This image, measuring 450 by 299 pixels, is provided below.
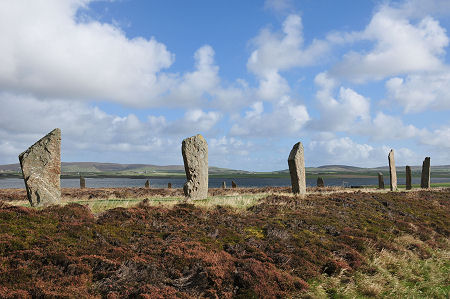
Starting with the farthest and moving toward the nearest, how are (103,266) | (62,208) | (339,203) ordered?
1. (339,203)
2. (62,208)
3. (103,266)

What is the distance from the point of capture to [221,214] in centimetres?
1539

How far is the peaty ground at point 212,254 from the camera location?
28.0ft

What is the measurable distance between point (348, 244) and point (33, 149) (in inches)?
571

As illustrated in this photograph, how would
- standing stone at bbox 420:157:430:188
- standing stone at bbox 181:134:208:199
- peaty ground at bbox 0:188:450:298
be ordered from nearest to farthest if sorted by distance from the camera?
peaty ground at bbox 0:188:450:298 → standing stone at bbox 181:134:208:199 → standing stone at bbox 420:157:430:188

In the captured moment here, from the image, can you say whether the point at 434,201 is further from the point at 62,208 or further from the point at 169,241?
the point at 62,208

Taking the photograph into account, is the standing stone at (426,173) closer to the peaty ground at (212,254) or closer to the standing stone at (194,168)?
the peaty ground at (212,254)

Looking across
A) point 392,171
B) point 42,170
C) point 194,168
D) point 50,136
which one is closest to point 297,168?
point 194,168

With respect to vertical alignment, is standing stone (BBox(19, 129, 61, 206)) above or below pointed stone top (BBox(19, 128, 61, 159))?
below

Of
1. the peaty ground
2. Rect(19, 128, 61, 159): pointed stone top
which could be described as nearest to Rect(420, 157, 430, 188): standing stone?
the peaty ground

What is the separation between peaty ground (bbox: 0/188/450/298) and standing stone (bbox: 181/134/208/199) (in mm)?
3524

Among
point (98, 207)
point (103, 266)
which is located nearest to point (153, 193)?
point (98, 207)

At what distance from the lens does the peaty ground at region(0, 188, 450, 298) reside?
28.0 ft

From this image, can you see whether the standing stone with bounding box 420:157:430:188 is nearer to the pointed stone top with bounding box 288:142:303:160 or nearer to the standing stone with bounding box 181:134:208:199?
the pointed stone top with bounding box 288:142:303:160

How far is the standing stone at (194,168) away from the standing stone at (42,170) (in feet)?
22.7
